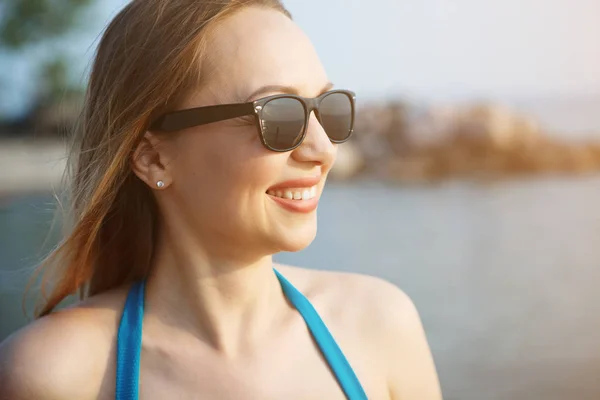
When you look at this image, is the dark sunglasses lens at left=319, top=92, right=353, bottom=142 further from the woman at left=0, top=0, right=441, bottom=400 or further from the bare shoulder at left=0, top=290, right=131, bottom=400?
the bare shoulder at left=0, top=290, right=131, bottom=400

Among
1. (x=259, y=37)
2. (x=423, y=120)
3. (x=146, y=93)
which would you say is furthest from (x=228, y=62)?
(x=423, y=120)

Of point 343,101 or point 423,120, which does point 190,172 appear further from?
point 423,120

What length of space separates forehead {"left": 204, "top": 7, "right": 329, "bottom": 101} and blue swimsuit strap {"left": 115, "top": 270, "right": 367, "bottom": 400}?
0.51 metres

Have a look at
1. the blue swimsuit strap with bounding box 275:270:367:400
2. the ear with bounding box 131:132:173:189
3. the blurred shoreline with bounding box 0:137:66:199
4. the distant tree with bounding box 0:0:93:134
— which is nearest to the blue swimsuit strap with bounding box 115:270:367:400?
the blue swimsuit strap with bounding box 275:270:367:400

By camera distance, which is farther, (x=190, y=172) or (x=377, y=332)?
(x=377, y=332)

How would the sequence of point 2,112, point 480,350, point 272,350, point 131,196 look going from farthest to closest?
point 2,112, point 480,350, point 131,196, point 272,350

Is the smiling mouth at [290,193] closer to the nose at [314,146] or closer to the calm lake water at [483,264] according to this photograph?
the nose at [314,146]

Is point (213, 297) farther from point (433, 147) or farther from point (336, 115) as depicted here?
point (433, 147)

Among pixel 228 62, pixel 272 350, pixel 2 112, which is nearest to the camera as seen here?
pixel 228 62

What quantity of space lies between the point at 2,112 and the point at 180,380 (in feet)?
20.7

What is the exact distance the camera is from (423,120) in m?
7.05

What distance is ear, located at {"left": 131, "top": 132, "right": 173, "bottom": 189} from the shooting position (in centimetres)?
150

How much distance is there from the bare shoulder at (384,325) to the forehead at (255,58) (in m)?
0.53

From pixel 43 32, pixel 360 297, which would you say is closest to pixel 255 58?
pixel 360 297
